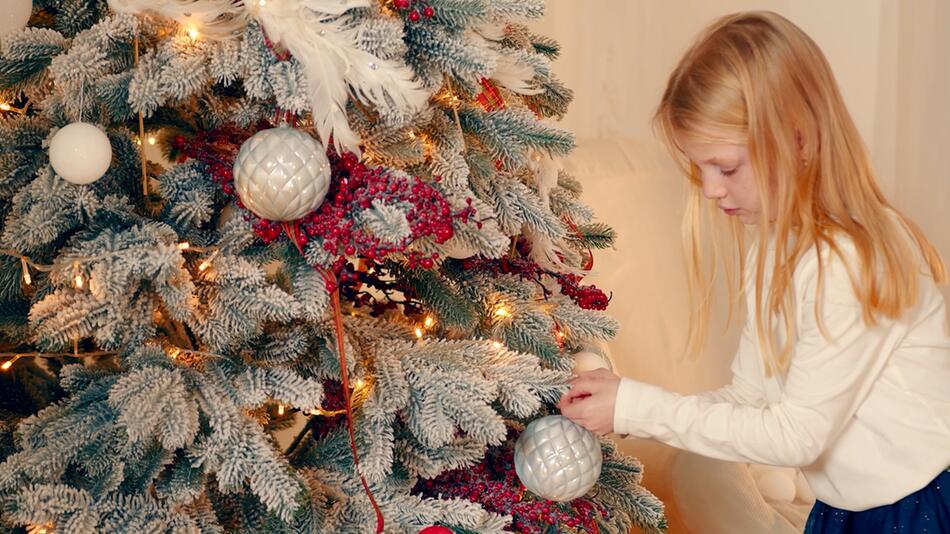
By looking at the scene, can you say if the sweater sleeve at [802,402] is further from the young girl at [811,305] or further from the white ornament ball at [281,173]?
the white ornament ball at [281,173]

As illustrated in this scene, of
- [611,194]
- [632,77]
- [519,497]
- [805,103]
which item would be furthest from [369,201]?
[632,77]

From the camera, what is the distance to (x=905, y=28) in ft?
6.28

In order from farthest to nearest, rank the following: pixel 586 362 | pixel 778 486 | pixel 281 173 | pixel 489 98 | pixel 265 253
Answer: pixel 778 486
pixel 586 362
pixel 489 98
pixel 265 253
pixel 281 173

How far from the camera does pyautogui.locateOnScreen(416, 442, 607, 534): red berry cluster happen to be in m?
0.98

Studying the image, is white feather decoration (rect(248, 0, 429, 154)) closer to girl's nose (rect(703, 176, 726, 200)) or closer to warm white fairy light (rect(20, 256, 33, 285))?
warm white fairy light (rect(20, 256, 33, 285))

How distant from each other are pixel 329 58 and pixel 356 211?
13cm

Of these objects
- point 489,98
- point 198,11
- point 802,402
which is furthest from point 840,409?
point 198,11

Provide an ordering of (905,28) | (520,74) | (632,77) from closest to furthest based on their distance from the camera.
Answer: (520,74), (905,28), (632,77)

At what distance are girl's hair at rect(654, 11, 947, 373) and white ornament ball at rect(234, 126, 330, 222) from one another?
0.47 metres

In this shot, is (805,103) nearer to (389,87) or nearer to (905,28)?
(389,87)

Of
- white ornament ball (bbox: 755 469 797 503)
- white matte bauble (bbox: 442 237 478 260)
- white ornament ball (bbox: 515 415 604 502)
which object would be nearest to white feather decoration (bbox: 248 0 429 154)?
white matte bauble (bbox: 442 237 478 260)

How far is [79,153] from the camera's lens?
2.74ft

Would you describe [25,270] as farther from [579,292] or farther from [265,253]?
[579,292]

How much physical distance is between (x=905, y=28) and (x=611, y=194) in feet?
2.31
